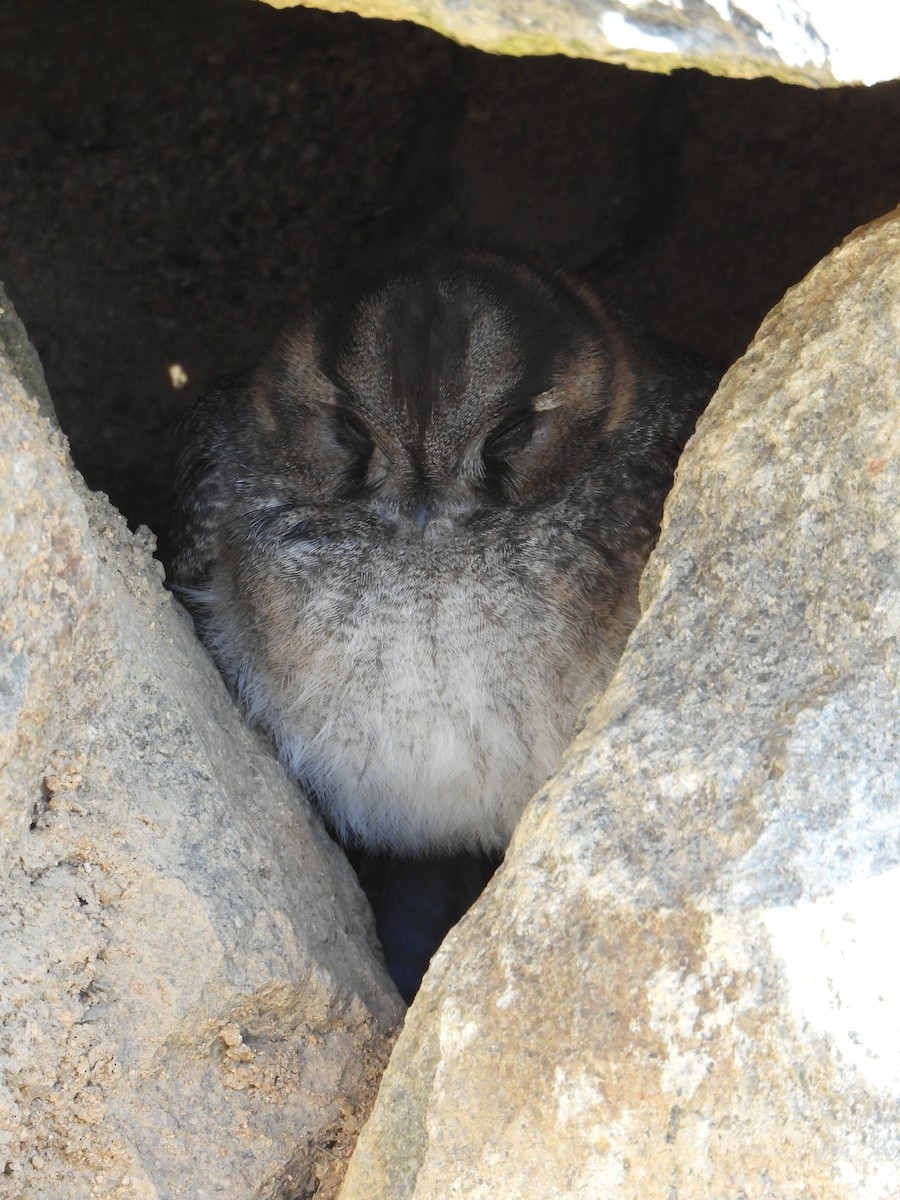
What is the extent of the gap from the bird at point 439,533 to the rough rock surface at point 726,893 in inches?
29.5

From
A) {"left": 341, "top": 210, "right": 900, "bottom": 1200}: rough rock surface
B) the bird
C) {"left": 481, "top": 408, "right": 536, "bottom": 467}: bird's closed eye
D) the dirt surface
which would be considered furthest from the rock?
the dirt surface

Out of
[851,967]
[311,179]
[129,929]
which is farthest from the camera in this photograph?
[311,179]

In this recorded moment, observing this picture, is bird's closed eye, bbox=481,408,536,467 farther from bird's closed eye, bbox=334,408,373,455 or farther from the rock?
the rock

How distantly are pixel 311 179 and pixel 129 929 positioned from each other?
2.61 meters

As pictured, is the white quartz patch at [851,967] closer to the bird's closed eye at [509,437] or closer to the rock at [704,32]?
the rock at [704,32]

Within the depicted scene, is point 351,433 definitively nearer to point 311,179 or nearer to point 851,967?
point 311,179

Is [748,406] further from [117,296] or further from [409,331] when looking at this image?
[117,296]

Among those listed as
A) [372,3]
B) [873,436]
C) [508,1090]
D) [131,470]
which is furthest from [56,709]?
[131,470]

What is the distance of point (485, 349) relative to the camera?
109 inches

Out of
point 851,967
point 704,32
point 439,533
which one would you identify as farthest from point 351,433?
point 851,967

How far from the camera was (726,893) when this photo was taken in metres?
1.74

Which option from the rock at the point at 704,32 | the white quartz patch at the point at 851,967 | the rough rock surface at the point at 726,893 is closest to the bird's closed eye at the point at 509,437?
the rough rock surface at the point at 726,893

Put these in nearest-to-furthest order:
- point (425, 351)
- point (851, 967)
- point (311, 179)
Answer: point (851, 967) → point (425, 351) → point (311, 179)

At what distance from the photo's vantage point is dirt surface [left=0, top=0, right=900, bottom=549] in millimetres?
3785
